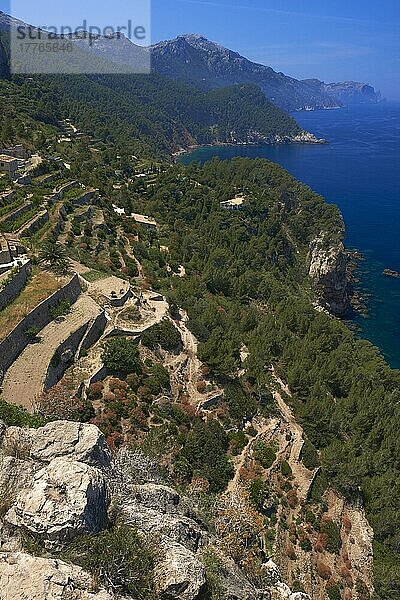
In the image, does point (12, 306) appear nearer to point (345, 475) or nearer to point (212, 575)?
point (212, 575)

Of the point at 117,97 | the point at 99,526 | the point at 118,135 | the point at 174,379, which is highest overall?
the point at 117,97

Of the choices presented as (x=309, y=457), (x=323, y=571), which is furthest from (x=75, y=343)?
(x=323, y=571)

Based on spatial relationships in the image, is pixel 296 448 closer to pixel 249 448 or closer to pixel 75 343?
pixel 249 448

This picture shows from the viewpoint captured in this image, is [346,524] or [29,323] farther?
[346,524]

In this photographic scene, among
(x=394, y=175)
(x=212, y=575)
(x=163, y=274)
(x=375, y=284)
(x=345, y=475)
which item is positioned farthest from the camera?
(x=394, y=175)

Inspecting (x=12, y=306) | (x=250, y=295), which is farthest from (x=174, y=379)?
(x=250, y=295)

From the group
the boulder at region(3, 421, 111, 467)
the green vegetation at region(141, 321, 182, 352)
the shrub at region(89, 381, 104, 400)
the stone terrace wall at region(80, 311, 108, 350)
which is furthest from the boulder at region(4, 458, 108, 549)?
the green vegetation at region(141, 321, 182, 352)

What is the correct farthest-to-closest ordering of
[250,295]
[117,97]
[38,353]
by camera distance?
[117,97] < [250,295] < [38,353]
